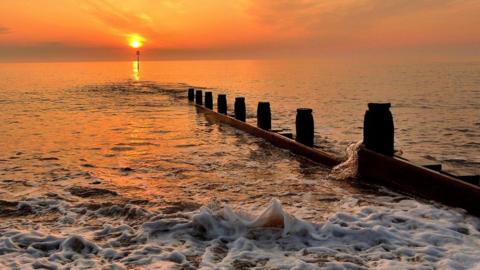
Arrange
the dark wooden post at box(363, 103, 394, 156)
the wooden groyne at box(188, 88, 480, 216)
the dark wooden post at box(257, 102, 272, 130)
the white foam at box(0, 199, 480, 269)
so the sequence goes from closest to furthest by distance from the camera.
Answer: the white foam at box(0, 199, 480, 269)
the wooden groyne at box(188, 88, 480, 216)
the dark wooden post at box(363, 103, 394, 156)
the dark wooden post at box(257, 102, 272, 130)

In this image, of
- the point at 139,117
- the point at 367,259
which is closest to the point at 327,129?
the point at 139,117

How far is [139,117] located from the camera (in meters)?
20.8

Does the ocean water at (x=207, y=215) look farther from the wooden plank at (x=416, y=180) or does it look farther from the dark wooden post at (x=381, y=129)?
the dark wooden post at (x=381, y=129)

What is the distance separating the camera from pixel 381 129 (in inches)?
304

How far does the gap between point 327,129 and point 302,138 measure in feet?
34.5

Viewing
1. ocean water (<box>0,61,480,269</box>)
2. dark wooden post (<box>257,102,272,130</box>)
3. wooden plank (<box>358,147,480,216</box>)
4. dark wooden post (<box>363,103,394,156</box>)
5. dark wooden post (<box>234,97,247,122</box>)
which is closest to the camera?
ocean water (<box>0,61,480,269</box>)

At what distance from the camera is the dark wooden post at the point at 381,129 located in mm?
7707

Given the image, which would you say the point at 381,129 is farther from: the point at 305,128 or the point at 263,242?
the point at 263,242

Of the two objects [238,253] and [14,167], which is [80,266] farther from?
[14,167]

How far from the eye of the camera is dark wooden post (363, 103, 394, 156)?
7.71 meters

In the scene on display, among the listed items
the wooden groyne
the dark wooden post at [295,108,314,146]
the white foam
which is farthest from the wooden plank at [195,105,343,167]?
the white foam

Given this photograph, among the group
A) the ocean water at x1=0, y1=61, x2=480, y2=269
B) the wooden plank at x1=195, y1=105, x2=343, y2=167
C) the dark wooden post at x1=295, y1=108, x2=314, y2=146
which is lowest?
the ocean water at x1=0, y1=61, x2=480, y2=269

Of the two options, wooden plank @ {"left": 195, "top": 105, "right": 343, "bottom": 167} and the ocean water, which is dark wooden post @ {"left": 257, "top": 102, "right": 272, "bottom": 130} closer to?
wooden plank @ {"left": 195, "top": 105, "right": 343, "bottom": 167}

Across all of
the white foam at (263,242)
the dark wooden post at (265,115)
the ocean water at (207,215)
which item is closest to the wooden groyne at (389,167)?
the ocean water at (207,215)
